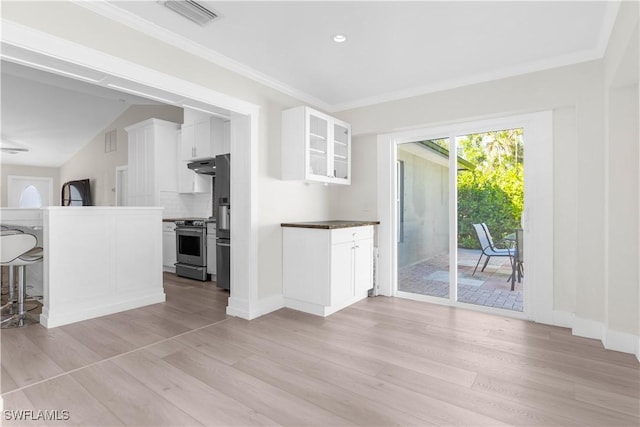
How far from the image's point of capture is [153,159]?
237 inches

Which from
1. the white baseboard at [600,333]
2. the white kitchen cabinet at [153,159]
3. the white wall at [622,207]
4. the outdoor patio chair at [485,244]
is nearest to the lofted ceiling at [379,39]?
the white wall at [622,207]

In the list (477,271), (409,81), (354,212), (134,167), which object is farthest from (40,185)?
(477,271)

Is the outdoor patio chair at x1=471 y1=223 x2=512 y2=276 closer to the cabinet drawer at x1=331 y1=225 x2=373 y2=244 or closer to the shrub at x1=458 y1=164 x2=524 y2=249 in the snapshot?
the shrub at x1=458 y1=164 x2=524 y2=249

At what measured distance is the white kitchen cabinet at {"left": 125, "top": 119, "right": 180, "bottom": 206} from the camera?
6.05m

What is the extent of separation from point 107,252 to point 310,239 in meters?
2.17

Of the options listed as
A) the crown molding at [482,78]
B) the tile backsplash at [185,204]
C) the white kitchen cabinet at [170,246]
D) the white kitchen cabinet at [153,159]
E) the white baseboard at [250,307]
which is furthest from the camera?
the tile backsplash at [185,204]

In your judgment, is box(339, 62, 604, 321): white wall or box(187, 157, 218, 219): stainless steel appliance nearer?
box(339, 62, 604, 321): white wall

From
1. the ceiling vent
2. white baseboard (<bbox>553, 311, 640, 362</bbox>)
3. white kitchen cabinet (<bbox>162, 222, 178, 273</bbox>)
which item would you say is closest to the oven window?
white kitchen cabinet (<bbox>162, 222, 178, 273</bbox>)

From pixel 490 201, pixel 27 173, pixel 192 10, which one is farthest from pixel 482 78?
pixel 27 173

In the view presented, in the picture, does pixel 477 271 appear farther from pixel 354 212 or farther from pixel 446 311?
pixel 354 212

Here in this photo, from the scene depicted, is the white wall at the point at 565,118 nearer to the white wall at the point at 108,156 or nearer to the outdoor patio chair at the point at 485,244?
the outdoor patio chair at the point at 485,244

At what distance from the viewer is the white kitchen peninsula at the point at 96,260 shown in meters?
3.23

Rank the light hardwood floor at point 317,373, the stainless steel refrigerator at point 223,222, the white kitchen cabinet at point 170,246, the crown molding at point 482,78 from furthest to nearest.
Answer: the white kitchen cabinet at point 170,246
the stainless steel refrigerator at point 223,222
the crown molding at point 482,78
the light hardwood floor at point 317,373

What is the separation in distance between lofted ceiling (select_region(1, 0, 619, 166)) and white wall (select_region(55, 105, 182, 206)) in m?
4.09
